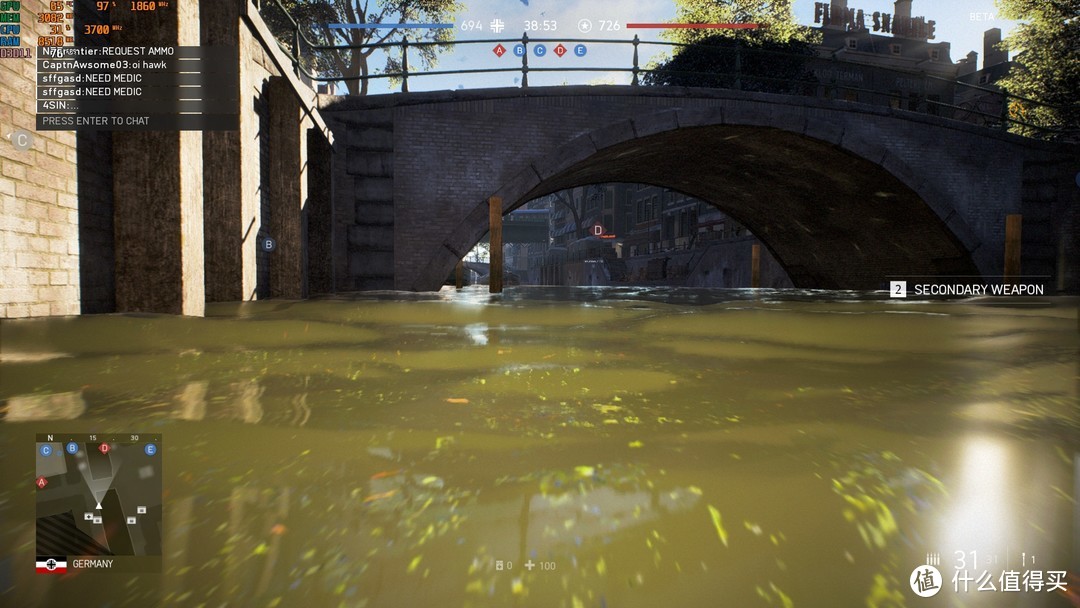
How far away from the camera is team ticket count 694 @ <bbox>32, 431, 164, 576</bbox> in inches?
38.0

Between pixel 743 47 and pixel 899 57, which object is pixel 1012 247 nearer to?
pixel 743 47

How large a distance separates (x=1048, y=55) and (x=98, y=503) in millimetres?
26594

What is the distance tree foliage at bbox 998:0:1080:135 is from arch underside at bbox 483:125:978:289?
7270 mm

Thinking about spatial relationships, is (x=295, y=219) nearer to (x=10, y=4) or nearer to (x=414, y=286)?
(x=414, y=286)

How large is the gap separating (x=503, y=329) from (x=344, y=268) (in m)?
7.82

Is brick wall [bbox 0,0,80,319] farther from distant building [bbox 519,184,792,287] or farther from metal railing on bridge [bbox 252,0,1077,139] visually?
distant building [bbox 519,184,792,287]

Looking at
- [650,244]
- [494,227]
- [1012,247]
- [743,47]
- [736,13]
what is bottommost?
[1012,247]

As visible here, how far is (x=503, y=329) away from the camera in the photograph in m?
4.70

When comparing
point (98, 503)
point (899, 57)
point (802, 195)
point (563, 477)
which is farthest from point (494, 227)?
point (899, 57)

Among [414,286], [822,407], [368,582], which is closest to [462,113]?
[414,286]

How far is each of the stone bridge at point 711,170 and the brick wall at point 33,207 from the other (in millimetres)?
6475

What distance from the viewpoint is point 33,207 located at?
14.5ft

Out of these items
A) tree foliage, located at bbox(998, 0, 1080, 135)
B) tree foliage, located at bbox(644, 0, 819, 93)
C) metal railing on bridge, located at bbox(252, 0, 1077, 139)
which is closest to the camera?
metal railing on bridge, located at bbox(252, 0, 1077, 139)

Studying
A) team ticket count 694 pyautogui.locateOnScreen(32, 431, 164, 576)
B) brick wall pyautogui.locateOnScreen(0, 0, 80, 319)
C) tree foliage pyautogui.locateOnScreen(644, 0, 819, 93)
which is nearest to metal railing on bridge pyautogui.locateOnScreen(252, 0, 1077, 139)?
tree foliage pyautogui.locateOnScreen(644, 0, 819, 93)
